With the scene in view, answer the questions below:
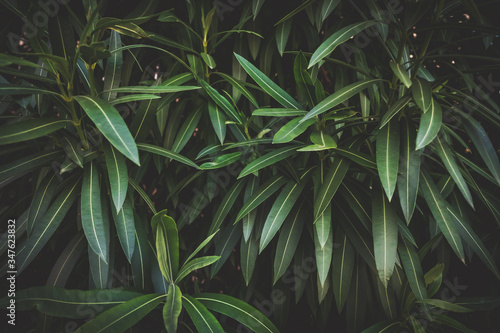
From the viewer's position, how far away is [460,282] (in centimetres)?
129

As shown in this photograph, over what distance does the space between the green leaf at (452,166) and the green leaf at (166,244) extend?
2.11ft

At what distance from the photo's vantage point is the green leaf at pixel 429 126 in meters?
0.75

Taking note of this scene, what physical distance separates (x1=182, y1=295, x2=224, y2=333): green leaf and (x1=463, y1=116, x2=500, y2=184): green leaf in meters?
0.72

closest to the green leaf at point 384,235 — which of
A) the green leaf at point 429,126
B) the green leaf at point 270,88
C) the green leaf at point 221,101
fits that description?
the green leaf at point 429,126

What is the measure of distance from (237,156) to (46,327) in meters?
0.67

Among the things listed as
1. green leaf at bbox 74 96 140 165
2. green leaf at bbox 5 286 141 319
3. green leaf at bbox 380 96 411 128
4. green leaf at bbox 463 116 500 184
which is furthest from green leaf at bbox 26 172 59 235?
green leaf at bbox 463 116 500 184

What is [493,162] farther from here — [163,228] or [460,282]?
[163,228]

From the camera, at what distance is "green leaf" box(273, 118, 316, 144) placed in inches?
33.4

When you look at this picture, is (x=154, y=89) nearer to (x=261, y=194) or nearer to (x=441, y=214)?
(x=261, y=194)

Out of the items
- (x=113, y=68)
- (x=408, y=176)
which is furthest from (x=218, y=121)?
(x=408, y=176)

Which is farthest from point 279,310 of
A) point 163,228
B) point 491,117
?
point 491,117

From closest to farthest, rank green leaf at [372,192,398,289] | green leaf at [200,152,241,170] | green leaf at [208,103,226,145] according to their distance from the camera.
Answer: green leaf at [372,192,398,289] < green leaf at [200,152,241,170] < green leaf at [208,103,226,145]

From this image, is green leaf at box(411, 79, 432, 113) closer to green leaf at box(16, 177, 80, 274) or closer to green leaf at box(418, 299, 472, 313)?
green leaf at box(418, 299, 472, 313)

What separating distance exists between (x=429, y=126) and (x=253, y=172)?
406 millimetres
